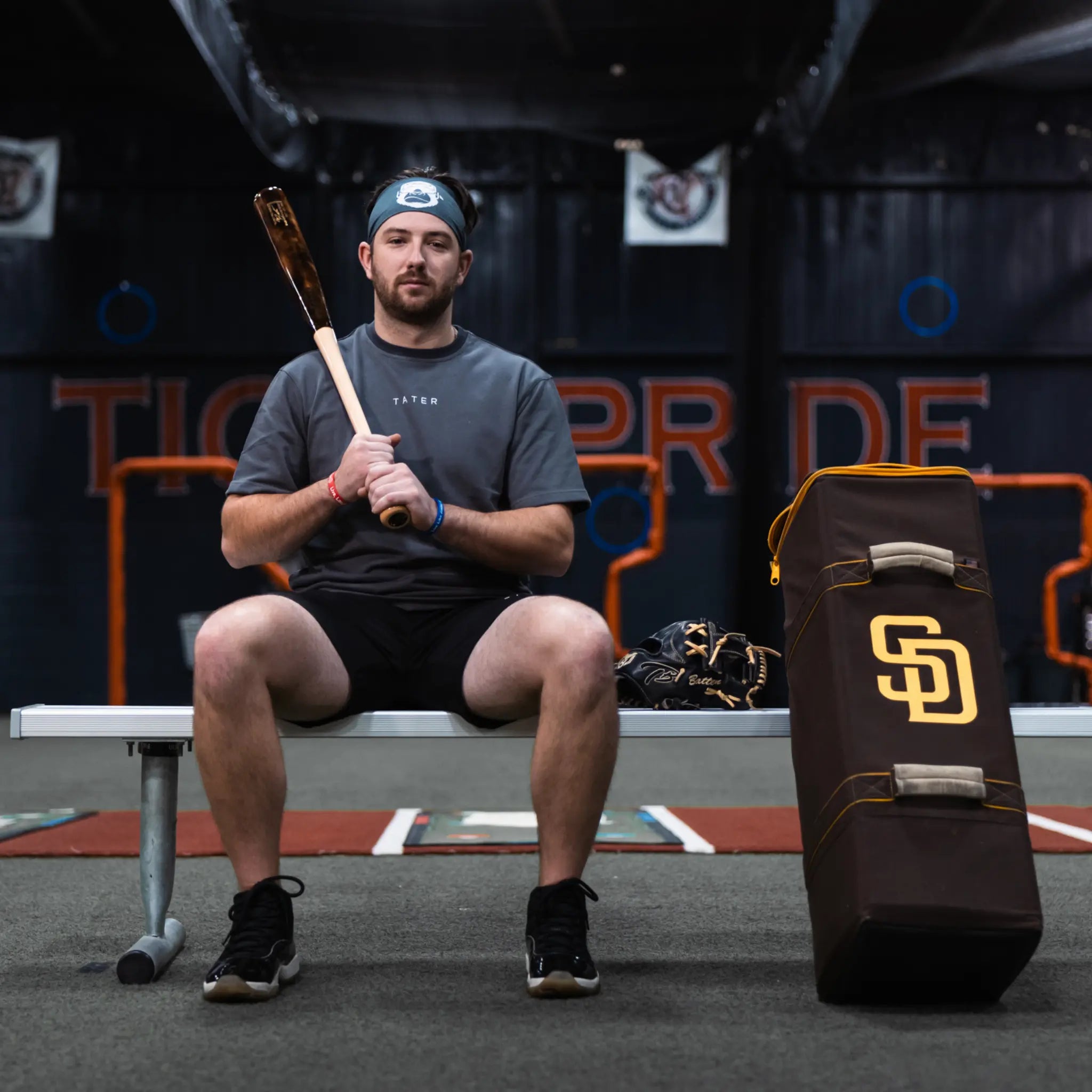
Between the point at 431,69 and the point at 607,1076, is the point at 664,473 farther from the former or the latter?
the point at 607,1076

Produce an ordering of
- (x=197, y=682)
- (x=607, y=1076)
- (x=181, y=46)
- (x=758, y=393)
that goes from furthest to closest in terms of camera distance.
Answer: (x=758, y=393), (x=181, y=46), (x=197, y=682), (x=607, y=1076)

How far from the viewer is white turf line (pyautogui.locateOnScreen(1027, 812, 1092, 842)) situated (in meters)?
3.04

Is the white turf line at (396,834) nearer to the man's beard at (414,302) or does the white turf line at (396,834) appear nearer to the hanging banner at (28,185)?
the man's beard at (414,302)

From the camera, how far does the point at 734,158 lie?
7652mm

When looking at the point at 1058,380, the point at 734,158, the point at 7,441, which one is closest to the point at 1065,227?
the point at 1058,380

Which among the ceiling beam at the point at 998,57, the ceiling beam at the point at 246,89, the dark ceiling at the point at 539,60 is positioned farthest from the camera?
the dark ceiling at the point at 539,60

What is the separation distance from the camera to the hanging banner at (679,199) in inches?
298

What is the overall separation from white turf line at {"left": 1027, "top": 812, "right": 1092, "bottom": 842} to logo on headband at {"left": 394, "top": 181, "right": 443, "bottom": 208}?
2049mm

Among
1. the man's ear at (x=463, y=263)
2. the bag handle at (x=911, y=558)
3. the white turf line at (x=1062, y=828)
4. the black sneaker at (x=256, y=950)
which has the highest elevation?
the man's ear at (x=463, y=263)

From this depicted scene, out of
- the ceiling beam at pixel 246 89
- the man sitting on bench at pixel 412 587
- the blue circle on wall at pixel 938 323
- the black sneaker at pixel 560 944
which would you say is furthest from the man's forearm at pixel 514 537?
the blue circle on wall at pixel 938 323

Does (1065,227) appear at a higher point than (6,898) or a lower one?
higher

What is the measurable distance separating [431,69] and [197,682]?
20.6 ft

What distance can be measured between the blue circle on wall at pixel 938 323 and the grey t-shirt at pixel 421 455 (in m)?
6.17

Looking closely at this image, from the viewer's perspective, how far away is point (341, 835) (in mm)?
3066
